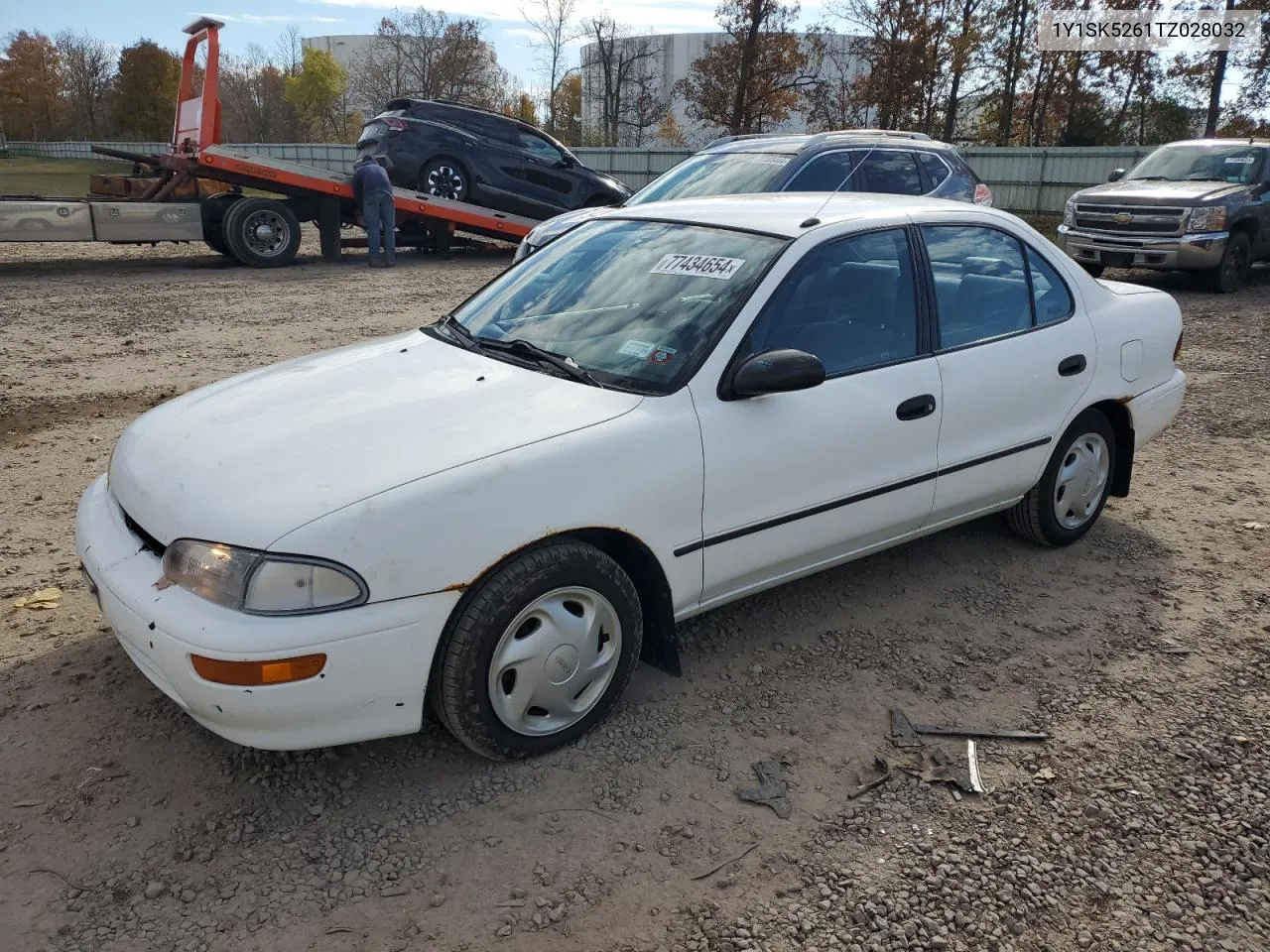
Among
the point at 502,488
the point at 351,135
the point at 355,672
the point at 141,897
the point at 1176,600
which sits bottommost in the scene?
the point at 141,897

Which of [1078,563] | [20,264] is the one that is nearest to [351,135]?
[20,264]

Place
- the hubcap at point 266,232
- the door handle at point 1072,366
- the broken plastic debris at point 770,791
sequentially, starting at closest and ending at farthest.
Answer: the broken plastic debris at point 770,791, the door handle at point 1072,366, the hubcap at point 266,232

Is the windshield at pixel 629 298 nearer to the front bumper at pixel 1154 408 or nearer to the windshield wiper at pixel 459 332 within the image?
the windshield wiper at pixel 459 332

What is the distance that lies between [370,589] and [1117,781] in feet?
7.43

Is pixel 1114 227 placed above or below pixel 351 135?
below

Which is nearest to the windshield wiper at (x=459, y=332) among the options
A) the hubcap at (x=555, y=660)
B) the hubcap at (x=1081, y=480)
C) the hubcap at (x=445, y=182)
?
the hubcap at (x=555, y=660)

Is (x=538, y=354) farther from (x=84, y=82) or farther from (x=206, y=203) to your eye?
(x=84, y=82)

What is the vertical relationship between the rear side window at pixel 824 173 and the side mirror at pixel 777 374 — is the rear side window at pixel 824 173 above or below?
above

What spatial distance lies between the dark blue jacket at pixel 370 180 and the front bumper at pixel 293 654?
12.3m

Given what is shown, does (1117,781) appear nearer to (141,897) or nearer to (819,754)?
(819,754)

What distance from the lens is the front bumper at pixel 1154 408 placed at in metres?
4.68

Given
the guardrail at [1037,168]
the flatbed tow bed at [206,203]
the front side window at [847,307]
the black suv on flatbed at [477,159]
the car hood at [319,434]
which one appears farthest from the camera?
the guardrail at [1037,168]

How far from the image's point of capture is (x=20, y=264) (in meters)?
14.0

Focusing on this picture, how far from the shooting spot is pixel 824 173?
8.70 metres
